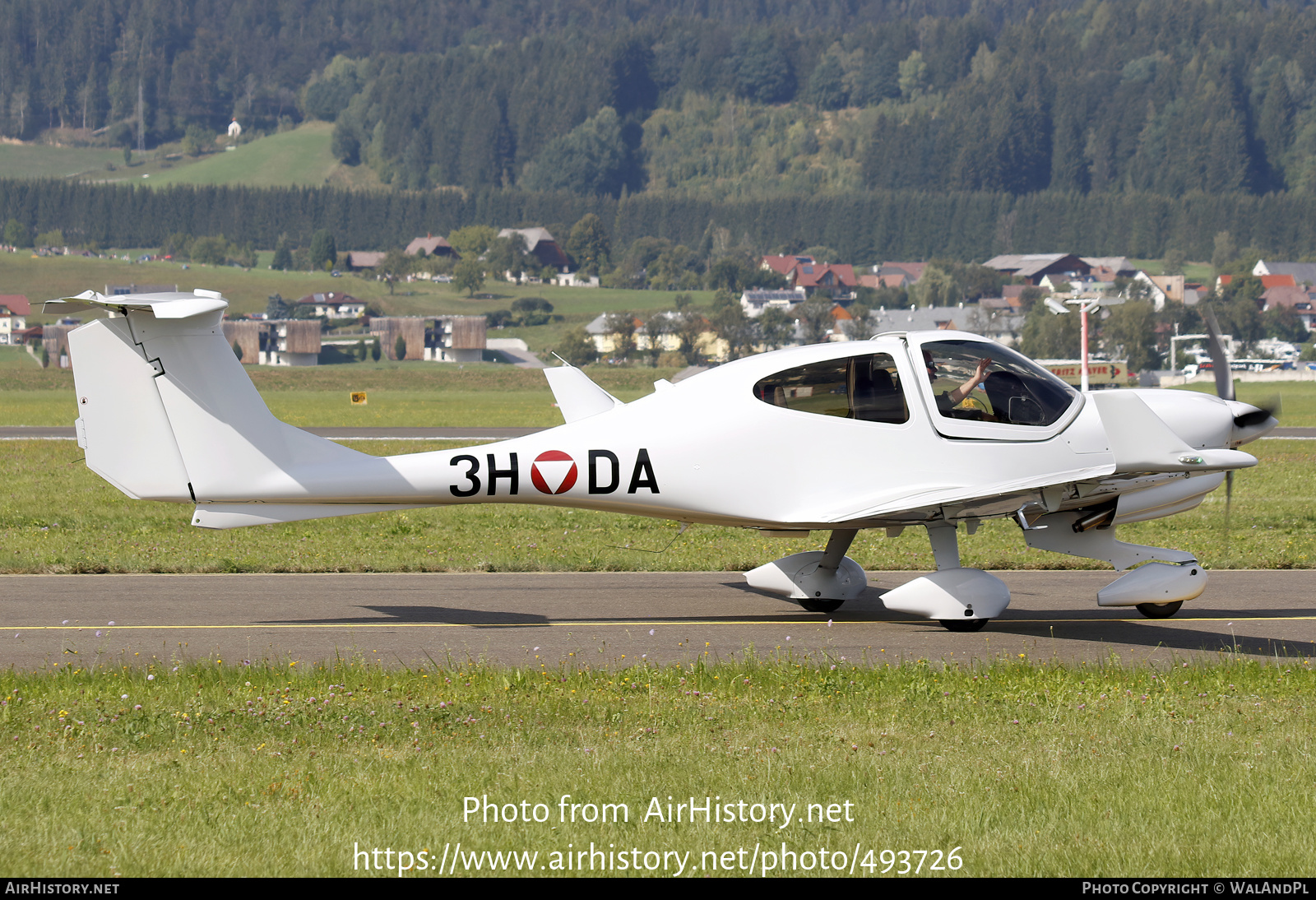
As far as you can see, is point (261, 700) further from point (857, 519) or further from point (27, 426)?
point (27, 426)

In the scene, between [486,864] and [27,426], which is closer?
[486,864]

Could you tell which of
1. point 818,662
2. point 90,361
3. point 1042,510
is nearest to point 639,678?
point 818,662

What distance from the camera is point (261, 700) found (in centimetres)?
1009

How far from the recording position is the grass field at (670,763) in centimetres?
718

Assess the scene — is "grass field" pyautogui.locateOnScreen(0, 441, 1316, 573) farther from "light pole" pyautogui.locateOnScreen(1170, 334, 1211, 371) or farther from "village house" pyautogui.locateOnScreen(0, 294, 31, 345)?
"village house" pyautogui.locateOnScreen(0, 294, 31, 345)

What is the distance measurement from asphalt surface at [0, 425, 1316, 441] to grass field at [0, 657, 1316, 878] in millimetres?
31792

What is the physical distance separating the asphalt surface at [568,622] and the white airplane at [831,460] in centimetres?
68

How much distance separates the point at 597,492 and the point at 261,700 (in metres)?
4.16

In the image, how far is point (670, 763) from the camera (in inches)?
340

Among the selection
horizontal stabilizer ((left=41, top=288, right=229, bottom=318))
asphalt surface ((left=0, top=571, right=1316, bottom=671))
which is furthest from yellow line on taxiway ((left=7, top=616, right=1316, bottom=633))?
horizontal stabilizer ((left=41, top=288, right=229, bottom=318))

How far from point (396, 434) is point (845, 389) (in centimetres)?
3671

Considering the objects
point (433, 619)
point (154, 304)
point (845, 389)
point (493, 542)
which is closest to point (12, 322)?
point (493, 542)

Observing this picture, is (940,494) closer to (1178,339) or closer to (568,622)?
(568,622)
